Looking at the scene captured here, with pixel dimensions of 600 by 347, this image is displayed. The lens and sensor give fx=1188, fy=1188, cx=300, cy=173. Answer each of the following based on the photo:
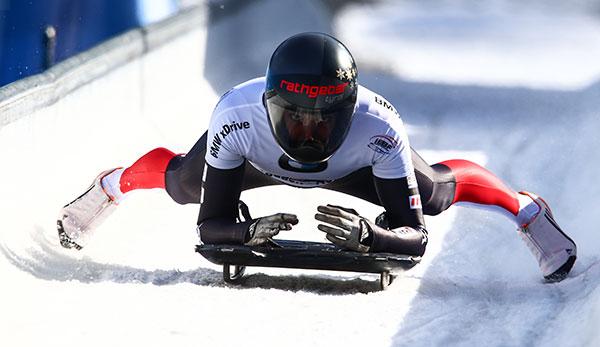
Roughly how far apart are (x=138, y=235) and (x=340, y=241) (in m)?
1.76

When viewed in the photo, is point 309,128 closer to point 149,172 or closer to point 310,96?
point 310,96

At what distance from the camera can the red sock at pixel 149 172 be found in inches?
226

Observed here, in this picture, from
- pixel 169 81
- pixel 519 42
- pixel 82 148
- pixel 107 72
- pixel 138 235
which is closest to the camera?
pixel 138 235

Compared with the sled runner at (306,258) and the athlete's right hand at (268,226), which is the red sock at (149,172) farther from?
the athlete's right hand at (268,226)

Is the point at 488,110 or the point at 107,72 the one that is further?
the point at 488,110

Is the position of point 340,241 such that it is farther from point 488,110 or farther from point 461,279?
point 488,110

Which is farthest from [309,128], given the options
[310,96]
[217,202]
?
[217,202]

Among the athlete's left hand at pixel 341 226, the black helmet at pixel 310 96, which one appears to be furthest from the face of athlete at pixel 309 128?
the athlete's left hand at pixel 341 226

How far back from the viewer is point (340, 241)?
→ 4.62 metres

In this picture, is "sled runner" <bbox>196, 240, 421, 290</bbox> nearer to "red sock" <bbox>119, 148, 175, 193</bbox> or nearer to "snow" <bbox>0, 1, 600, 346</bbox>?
"snow" <bbox>0, 1, 600, 346</bbox>

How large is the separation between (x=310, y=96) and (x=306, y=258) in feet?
2.39

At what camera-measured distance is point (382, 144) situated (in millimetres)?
5004

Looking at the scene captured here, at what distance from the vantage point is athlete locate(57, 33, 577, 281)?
15.1ft

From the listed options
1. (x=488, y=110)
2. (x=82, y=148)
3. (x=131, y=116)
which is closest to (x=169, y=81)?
(x=131, y=116)
